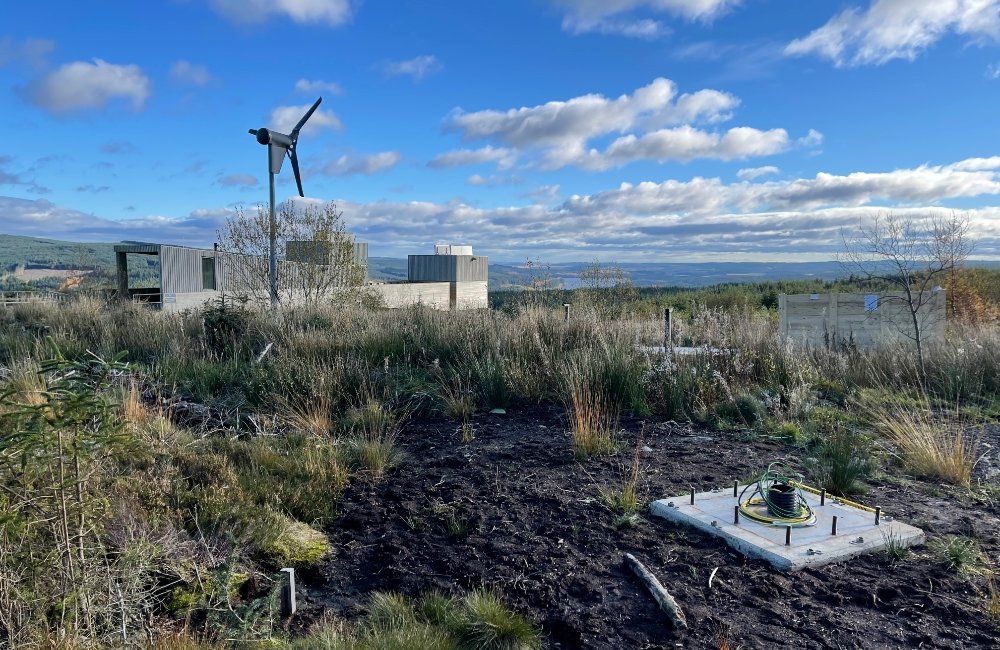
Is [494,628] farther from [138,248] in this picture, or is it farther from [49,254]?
[49,254]

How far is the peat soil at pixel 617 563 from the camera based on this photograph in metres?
3.10

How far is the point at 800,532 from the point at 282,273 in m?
22.3

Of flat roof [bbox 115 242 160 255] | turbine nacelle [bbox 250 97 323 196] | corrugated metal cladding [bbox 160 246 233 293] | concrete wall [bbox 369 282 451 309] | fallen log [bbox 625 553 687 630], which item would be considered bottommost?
concrete wall [bbox 369 282 451 309]

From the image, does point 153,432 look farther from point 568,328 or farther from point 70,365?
point 568,328

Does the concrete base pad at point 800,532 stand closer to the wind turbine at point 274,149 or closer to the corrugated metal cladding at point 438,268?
the wind turbine at point 274,149

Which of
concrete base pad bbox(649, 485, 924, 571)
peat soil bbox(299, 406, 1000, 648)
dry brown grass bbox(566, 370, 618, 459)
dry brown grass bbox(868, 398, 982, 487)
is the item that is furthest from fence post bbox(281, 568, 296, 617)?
dry brown grass bbox(868, 398, 982, 487)

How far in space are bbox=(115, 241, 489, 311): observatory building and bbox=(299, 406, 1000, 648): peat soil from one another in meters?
8.60

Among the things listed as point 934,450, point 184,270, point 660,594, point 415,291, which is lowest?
point 415,291

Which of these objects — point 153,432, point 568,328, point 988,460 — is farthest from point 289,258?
point 988,460

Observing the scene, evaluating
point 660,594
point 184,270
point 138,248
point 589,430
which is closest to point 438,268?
point 184,270

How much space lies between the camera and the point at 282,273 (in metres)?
24.0

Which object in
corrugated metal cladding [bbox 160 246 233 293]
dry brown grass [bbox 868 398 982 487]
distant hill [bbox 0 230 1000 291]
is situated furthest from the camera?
corrugated metal cladding [bbox 160 246 233 293]

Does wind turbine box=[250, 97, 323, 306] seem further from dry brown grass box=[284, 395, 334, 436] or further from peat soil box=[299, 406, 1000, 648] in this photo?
peat soil box=[299, 406, 1000, 648]

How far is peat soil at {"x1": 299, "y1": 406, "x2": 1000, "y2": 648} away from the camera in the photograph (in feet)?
10.2
